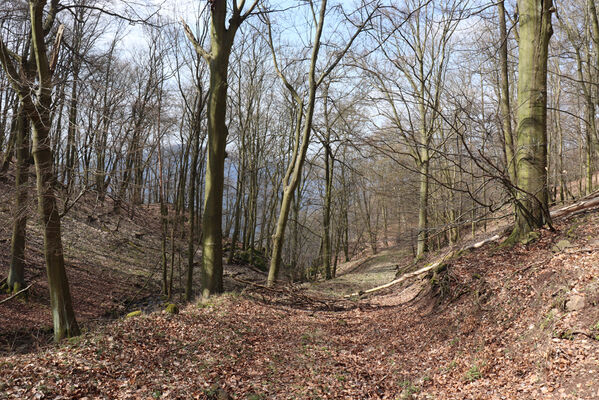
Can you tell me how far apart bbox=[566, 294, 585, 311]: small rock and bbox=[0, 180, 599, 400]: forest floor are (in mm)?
13

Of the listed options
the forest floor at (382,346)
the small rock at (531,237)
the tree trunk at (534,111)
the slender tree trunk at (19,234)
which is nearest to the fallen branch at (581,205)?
the forest floor at (382,346)

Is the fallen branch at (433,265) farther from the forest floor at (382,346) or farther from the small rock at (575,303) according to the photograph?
the small rock at (575,303)

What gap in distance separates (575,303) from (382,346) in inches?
122

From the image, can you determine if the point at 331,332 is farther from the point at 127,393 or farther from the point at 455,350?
the point at 127,393

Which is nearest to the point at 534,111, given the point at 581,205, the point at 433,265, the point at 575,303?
the point at 581,205

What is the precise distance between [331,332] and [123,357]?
13.4 ft

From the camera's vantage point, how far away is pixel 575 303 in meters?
4.65

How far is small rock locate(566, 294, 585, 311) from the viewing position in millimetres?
4578

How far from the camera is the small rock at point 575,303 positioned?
4.58 meters

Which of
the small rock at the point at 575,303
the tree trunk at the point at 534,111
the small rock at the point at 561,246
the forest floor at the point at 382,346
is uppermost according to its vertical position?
the tree trunk at the point at 534,111

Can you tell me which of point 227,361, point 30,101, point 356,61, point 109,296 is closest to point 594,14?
point 356,61

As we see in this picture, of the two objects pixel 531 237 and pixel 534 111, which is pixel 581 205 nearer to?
pixel 531 237

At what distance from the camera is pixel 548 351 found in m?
4.27

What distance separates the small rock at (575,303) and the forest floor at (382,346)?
0.01 metres
